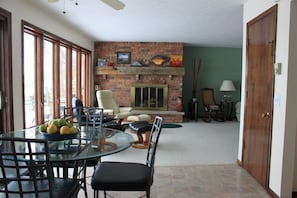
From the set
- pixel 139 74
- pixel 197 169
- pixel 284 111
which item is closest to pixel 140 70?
pixel 139 74

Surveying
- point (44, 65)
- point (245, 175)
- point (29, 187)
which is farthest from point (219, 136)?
point (29, 187)

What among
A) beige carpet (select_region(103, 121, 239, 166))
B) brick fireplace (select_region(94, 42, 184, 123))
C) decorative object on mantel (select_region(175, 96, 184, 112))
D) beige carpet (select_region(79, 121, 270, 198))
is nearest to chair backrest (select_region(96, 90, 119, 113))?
brick fireplace (select_region(94, 42, 184, 123))

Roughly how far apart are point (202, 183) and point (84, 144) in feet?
5.24

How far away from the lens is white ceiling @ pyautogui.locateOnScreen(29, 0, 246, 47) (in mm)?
3791

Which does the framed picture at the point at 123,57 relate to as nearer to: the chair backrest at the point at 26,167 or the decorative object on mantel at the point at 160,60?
the decorative object on mantel at the point at 160,60

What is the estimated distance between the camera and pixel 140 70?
732 centimetres

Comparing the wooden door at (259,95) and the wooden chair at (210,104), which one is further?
the wooden chair at (210,104)

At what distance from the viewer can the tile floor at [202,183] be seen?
2.69 meters

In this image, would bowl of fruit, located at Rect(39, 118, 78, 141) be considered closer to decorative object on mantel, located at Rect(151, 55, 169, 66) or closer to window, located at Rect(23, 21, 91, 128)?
window, located at Rect(23, 21, 91, 128)

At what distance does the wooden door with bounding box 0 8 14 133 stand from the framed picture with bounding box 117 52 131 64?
14.3ft

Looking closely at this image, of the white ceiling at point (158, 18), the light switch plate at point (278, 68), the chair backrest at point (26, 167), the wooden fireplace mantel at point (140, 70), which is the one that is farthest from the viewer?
the wooden fireplace mantel at point (140, 70)

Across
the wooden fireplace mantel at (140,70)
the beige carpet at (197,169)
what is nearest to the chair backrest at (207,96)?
the wooden fireplace mantel at (140,70)

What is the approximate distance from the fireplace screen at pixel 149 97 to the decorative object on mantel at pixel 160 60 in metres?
0.65

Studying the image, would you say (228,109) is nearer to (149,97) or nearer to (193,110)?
(193,110)
